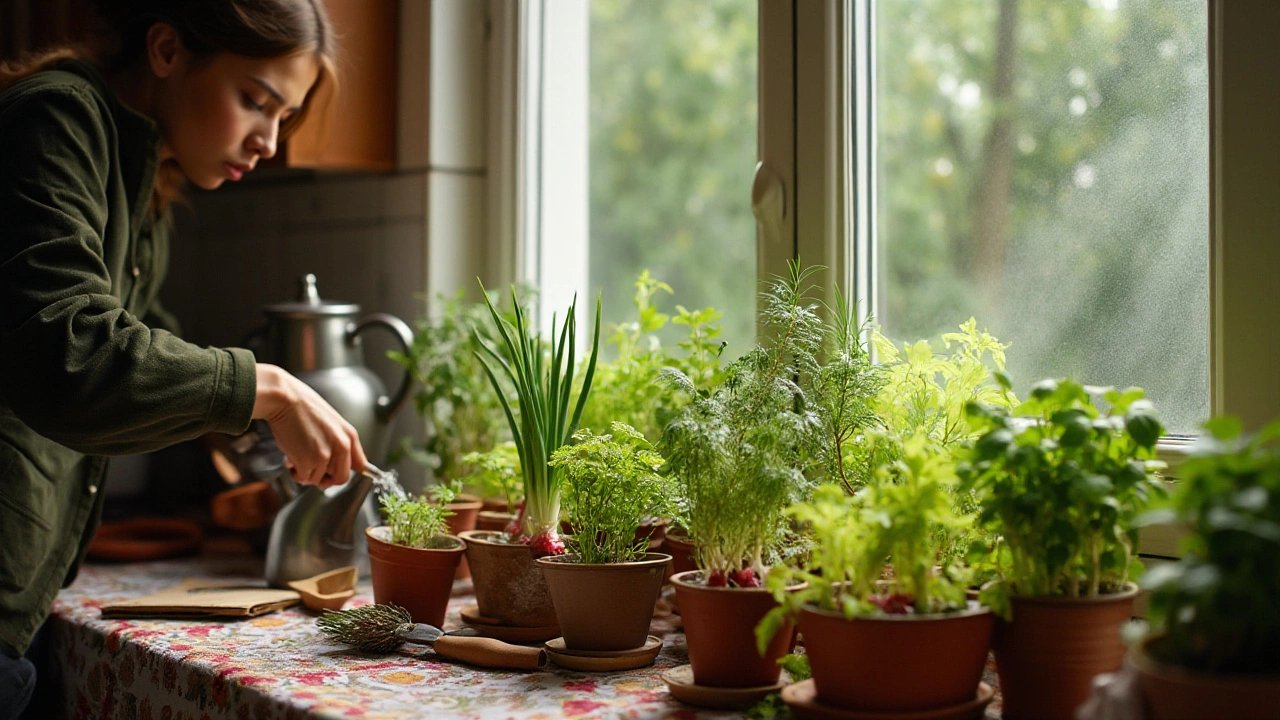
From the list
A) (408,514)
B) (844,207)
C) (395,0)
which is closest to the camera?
(408,514)

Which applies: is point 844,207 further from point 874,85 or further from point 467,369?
point 467,369

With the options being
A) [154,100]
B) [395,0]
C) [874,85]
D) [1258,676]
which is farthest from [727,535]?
[395,0]

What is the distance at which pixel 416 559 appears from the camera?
3.86 ft

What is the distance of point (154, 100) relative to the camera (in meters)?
1.39

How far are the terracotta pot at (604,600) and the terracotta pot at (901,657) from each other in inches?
9.6

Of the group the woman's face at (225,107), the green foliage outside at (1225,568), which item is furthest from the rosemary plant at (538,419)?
the green foliage outside at (1225,568)

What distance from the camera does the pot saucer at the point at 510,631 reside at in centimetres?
114

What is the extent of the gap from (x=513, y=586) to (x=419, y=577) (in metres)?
0.12

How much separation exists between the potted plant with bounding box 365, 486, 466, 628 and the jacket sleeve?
21cm

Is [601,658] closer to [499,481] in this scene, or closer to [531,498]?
[531,498]

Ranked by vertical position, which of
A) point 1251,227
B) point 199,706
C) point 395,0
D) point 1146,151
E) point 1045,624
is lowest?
point 199,706

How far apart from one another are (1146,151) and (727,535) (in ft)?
2.14

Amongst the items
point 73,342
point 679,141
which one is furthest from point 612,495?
point 679,141

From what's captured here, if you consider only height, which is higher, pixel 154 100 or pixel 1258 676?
pixel 154 100
